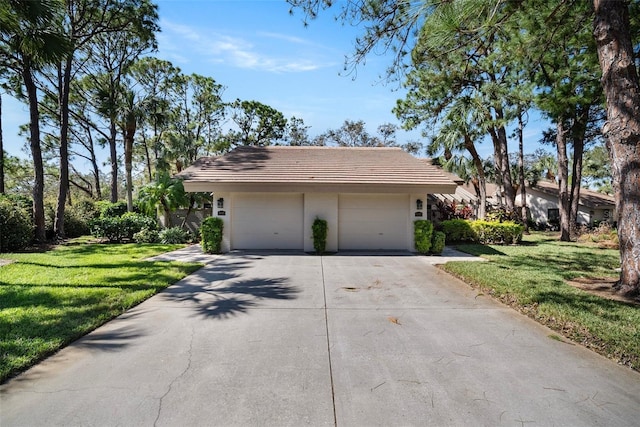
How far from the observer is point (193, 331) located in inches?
165

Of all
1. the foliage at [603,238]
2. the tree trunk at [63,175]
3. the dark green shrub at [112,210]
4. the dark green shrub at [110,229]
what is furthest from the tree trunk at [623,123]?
the dark green shrub at [112,210]

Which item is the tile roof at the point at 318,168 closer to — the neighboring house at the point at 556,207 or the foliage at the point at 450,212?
the foliage at the point at 450,212

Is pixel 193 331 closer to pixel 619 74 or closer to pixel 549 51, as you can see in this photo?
pixel 619 74

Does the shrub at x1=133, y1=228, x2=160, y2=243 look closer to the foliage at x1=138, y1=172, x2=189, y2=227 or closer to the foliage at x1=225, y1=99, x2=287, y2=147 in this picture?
the foliage at x1=138, y1=172, x2=189, y2=227

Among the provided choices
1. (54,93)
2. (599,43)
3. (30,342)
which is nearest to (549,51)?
(599,43)

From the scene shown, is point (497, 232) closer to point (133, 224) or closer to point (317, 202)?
point (317, 202)

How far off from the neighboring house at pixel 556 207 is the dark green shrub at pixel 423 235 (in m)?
21.5

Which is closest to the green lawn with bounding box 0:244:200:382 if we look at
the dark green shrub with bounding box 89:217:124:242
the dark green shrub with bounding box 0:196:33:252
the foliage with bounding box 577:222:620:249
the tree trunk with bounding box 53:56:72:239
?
the dark green shrub with bounding box 0:196:33:252

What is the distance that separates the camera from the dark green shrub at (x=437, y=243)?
1106 cm

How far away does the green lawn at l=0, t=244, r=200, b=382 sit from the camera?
364cm

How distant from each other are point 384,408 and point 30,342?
3827 millimetres

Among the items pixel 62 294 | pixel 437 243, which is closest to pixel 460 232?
pixel 437 243

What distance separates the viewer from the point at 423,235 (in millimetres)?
11070

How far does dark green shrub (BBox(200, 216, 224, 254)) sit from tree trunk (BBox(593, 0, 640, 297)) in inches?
392
